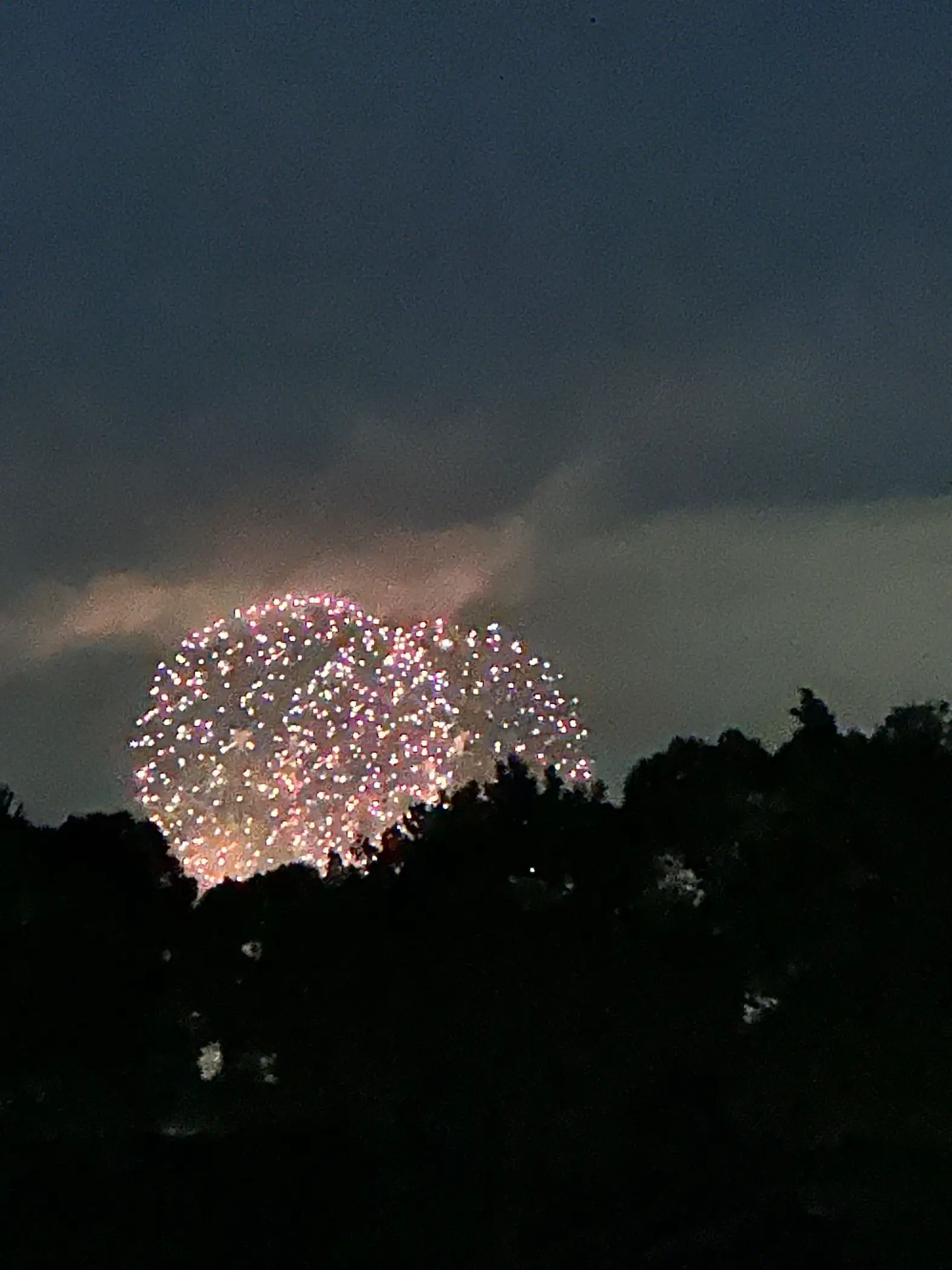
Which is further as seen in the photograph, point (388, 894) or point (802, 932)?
point (388, 894)

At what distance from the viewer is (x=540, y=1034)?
28125 millimetres

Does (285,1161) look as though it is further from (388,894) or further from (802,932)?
(802,932)

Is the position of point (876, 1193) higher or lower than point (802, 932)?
lower

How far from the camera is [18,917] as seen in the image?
29.4 metres

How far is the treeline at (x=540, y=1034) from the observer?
2678cm

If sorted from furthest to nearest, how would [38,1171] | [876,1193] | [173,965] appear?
[173,965] < [38,1171] < [876,1193]

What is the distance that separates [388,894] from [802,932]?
20.2 feet

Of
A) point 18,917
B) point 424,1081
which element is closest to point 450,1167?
point 424,1081

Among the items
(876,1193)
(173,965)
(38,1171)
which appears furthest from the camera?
(173,965)

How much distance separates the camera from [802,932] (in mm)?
27609

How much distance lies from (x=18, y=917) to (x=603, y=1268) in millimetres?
9769

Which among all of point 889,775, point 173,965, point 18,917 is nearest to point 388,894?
point 173,965

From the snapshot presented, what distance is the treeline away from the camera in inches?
1054

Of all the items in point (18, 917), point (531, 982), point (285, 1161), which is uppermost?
point (18, 917)
